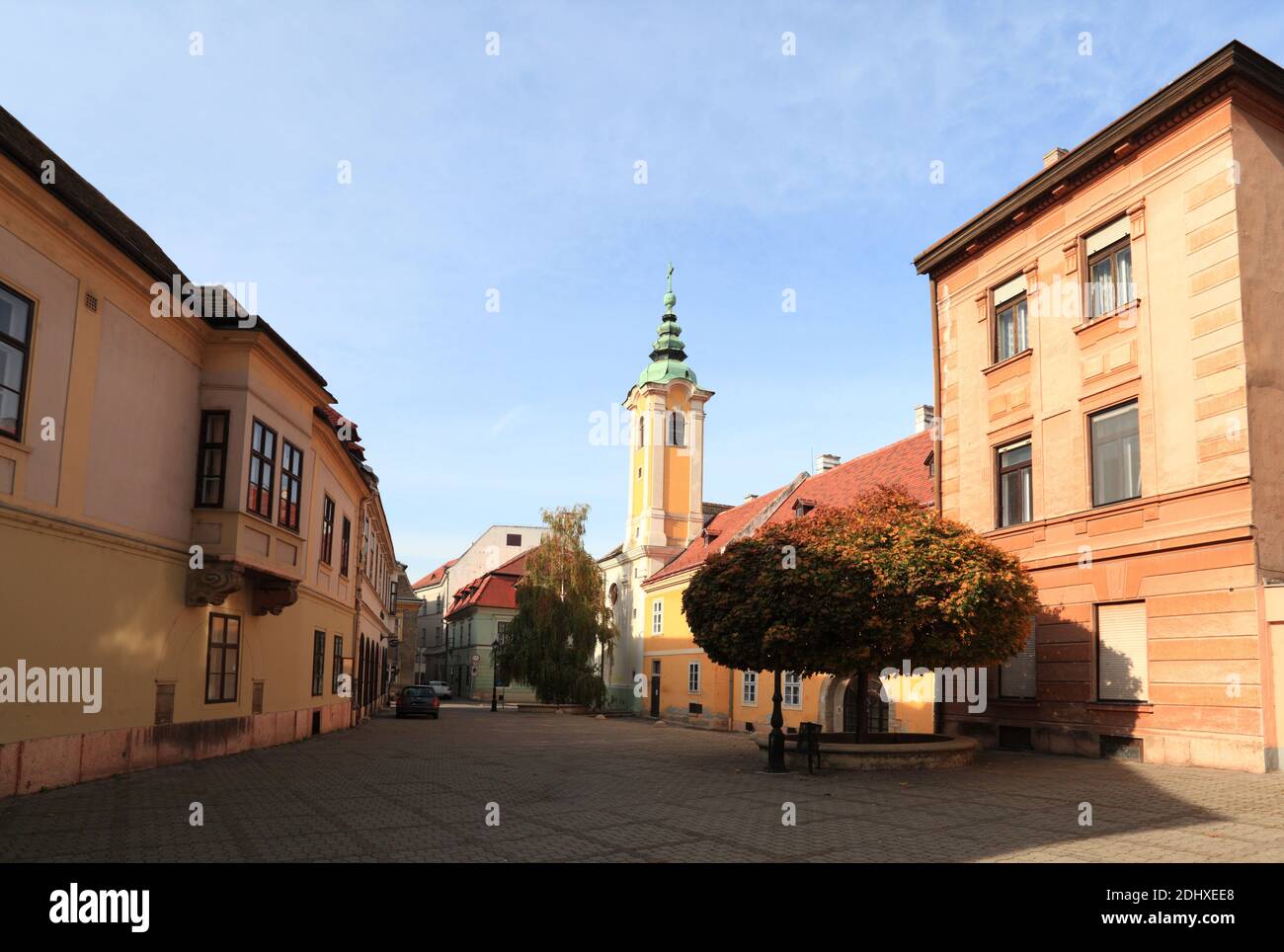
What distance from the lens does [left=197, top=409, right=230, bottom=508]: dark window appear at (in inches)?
676

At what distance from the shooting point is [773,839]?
399 inches

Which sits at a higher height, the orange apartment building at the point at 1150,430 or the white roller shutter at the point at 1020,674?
the orange apartment building at the point at 1150,430

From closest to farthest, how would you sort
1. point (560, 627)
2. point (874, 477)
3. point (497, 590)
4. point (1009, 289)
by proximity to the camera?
point (1009, 289), point (874, 477), point (560, 627), point (497, 590)

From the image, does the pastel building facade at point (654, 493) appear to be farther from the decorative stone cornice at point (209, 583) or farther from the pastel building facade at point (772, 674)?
the decorative stone cornice at point (209, 583)

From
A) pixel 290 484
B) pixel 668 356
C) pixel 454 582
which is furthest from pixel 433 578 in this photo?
pixel 290 484

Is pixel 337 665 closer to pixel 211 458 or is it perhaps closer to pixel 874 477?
pixel 211 458

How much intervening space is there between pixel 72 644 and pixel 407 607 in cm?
6372

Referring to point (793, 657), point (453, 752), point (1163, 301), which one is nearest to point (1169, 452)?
point (1163, 301)

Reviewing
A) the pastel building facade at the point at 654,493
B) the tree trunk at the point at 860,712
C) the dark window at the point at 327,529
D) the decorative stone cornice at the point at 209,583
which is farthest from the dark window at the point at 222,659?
the pastel building facade at the point at 654,493

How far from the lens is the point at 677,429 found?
57.5m

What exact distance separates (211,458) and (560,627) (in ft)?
109

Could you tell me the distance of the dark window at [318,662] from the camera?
25.0 meters

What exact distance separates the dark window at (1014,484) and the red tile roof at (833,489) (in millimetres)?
4165
